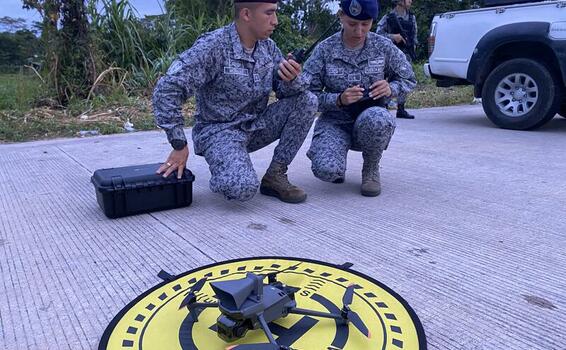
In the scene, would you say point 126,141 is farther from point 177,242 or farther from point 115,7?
point 115,7

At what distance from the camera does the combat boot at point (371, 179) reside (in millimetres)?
2553

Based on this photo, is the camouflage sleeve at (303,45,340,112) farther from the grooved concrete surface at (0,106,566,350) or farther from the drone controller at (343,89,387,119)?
the grooved concrete surface at (0,106,566,350)

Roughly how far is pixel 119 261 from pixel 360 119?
1.44 m

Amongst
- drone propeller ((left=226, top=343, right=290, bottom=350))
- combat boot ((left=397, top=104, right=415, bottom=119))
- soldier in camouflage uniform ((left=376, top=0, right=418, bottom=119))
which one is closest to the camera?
drone propeller ((left=226, top=343, right=290, bottom=350))

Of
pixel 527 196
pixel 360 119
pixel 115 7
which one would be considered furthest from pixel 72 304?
pixel 115 7

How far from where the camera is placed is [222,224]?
2141 millimetres

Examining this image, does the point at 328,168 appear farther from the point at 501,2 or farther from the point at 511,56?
the point at 501,2

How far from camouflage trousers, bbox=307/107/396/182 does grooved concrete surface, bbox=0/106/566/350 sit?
0.16 m

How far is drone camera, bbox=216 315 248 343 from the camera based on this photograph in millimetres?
1166

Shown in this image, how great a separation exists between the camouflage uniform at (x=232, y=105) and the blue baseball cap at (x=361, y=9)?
16.5 inches

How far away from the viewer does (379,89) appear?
2.50 meters

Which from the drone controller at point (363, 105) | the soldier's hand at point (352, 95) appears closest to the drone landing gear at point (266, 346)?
the soldier's hand at point (352, 95)

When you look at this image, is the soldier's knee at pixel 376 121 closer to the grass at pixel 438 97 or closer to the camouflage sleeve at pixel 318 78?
the camouflage sleeve at pixel 318 78

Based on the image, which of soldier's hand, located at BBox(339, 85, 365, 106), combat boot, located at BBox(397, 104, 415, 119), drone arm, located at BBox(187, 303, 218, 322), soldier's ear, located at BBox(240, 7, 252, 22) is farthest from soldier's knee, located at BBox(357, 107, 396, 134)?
combat boot, located at BBox(397, 104, 415, 119)
